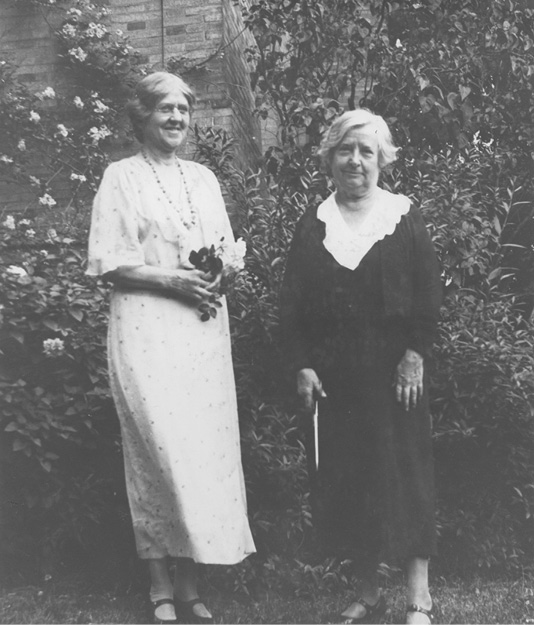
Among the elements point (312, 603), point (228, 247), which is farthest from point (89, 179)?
point (312, 603)

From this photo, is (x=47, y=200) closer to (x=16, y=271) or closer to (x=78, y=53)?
(x=78, y=53)

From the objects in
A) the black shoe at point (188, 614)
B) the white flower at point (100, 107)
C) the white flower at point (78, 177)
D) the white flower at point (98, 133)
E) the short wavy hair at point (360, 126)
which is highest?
the white flower at point (100, 107)

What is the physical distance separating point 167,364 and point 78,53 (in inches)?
146

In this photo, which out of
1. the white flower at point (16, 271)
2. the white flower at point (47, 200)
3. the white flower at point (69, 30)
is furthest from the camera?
the white flower at point (69, 30)

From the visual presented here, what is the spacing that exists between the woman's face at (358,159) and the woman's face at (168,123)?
2.04 feet

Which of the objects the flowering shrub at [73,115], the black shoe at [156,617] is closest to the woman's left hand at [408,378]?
the black shoe at [156,617]

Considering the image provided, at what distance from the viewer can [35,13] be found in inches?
252

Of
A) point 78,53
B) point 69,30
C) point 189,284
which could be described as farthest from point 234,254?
point 69,30

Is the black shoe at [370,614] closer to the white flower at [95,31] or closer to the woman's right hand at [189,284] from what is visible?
the woman's right hand at [189,284]

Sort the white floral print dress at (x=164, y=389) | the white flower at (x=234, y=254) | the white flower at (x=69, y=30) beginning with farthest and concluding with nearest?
the white flower at (x=69, y=30) < the white flower at (x=234, y=254) < the white floral print dress at (x=164, y=389)

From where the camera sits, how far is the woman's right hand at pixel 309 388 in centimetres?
338

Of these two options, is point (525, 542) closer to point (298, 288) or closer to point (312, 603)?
point (312, 603)

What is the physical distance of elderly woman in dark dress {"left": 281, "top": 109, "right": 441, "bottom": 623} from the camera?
10.8ft

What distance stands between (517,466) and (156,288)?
211 cm
